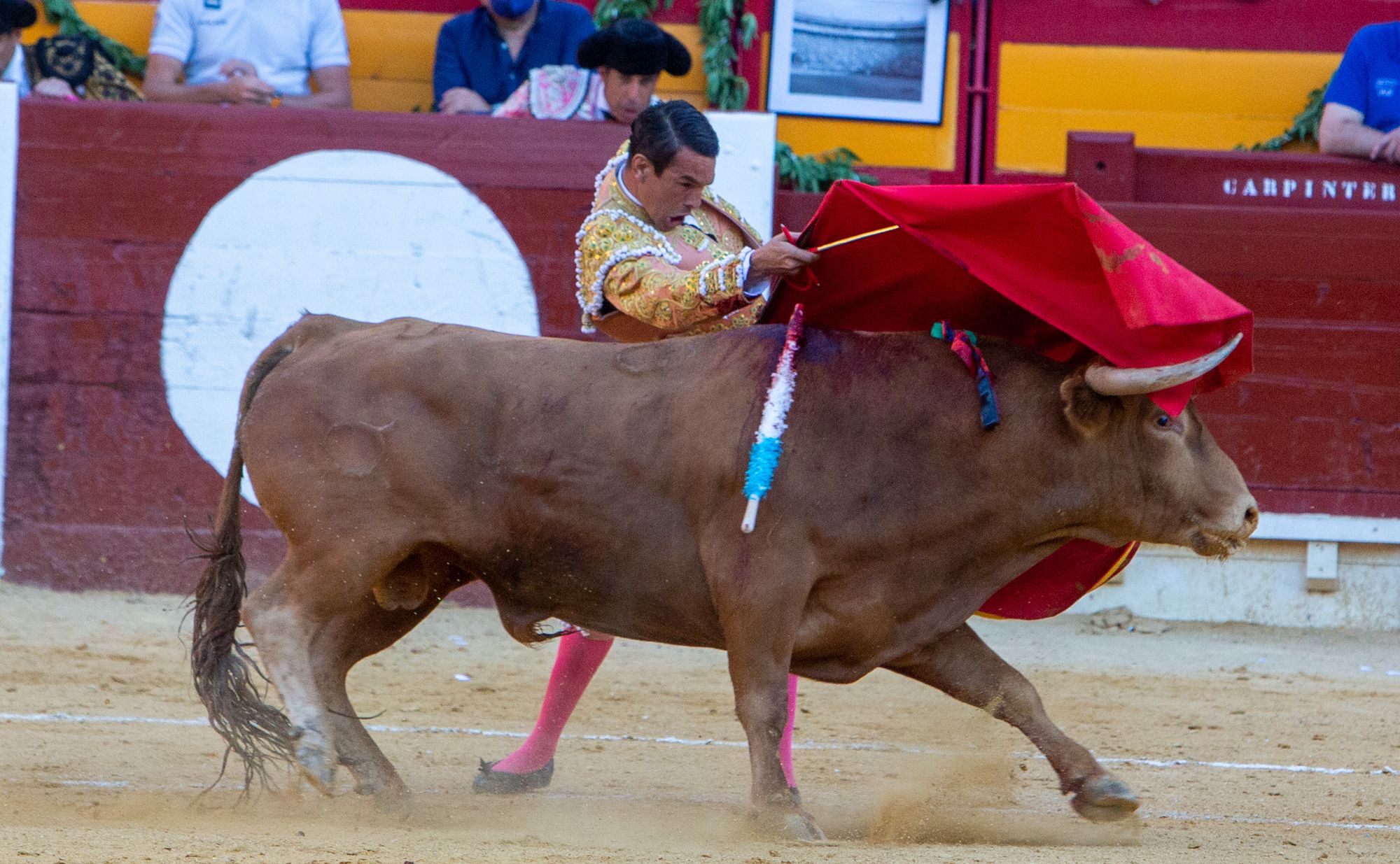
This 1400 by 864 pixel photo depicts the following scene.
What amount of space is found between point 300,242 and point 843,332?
10.4ft

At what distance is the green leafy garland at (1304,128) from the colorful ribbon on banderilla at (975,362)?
4.20m

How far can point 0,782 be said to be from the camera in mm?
3715

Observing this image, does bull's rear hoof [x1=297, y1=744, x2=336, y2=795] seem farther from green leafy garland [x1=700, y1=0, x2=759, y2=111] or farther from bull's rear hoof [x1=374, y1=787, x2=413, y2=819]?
green leafy garland [x1=700, y1=0, x2=759, y2=111]

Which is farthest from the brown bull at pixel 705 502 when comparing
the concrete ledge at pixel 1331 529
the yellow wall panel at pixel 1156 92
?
the yellow wall panel at pixel 1156 92

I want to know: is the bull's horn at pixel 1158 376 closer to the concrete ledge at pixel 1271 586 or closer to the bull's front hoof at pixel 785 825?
the bull's front hoof at pixel 785 825

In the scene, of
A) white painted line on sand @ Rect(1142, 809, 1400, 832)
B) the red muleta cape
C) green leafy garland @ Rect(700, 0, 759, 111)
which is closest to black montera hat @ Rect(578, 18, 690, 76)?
green leafy garland @ Rect(700, 0, 759, 111)

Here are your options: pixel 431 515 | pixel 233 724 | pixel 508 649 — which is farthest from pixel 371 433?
pixel 508 649

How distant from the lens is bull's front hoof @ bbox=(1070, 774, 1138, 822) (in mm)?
3400

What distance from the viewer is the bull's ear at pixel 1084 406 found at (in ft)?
11.0

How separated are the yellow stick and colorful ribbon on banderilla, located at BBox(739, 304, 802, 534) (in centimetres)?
25

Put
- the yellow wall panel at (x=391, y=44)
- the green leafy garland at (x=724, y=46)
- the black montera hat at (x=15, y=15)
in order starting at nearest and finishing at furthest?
the black montera hat at (x=15, y=15) < the green leafy garland at (x=724, y=46) < the yellow wall panel at (x=391, y=44)

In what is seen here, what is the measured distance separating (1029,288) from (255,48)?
4.21 m

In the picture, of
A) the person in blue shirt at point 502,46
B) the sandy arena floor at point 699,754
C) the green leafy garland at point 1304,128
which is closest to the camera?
the sandy arena floor at point 699,754

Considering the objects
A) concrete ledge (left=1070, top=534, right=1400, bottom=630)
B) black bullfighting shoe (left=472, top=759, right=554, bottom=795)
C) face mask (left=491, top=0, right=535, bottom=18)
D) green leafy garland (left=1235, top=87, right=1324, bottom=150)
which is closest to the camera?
black bullfighting shoe (left=472, top=759, right=554, bottom=795)
